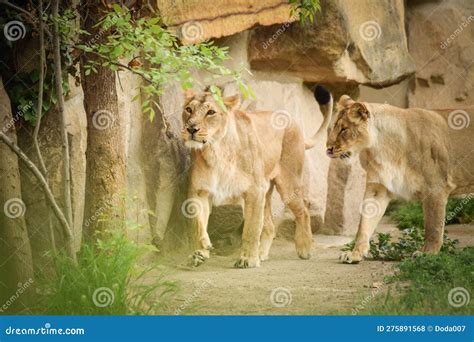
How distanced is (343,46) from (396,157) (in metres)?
2.25

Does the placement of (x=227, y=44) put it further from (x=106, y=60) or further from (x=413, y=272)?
(x=413, y=272)

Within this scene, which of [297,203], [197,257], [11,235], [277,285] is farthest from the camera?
[297,203]

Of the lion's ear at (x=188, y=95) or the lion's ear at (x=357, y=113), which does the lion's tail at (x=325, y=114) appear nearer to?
the lion's ear at (x=357, y=113)

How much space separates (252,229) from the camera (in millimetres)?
8875

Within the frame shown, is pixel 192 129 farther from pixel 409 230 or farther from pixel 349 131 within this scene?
pixel 409 230

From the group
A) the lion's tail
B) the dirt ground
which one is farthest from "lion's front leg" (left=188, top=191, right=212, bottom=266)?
the lion's tail

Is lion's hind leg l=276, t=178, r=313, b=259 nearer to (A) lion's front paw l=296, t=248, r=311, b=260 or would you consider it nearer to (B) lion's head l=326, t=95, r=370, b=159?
(A) lion's front paw l=296, t=248, r=311, b=260

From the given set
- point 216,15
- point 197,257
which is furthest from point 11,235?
point 216,15

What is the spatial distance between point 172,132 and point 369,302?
A: 3.19 m

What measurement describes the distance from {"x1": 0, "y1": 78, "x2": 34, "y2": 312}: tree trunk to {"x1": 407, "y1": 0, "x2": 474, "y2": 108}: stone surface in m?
8.02

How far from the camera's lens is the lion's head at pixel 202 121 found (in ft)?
28.1

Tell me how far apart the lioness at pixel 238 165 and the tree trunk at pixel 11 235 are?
204cm

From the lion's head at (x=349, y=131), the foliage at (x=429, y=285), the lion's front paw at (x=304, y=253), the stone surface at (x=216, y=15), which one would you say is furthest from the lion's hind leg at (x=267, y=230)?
the stone surface at (x=216, y=15)

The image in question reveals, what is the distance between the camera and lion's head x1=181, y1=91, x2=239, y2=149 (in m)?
8.56
